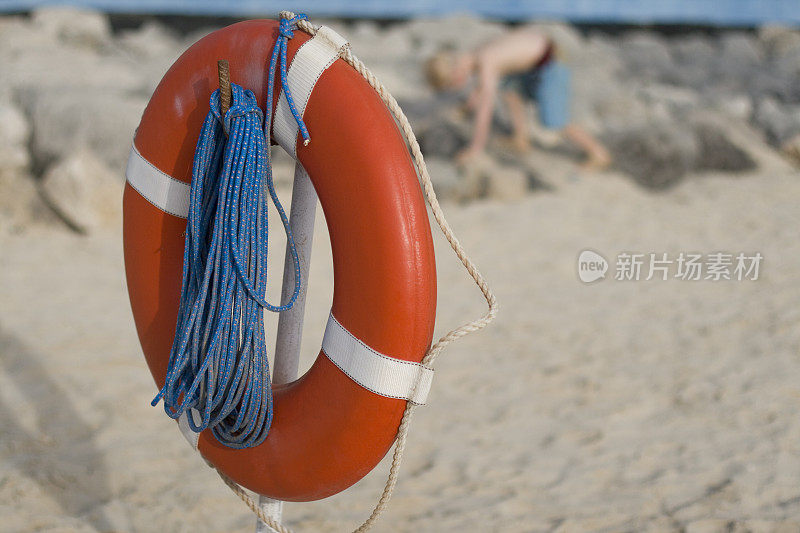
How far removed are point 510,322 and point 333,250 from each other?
220 centimetres

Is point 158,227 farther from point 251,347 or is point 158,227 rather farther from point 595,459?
point 595,459

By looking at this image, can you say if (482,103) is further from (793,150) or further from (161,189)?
(161,189)

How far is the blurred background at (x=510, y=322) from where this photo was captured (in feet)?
7.13

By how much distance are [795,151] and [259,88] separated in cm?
588

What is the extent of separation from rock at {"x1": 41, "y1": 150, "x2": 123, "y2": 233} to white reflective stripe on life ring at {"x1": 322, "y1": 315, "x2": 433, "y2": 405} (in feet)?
10.2

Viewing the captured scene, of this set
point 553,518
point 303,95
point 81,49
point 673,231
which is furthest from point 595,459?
point 81,49

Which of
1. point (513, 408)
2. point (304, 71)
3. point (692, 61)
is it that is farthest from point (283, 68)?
point (692, 61)

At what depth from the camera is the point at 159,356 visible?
5.01 ft

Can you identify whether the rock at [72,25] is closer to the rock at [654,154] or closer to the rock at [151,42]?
the rock at [151,42]

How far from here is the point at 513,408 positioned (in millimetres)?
2754

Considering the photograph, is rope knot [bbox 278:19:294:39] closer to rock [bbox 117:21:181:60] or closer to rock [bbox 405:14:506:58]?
rock [bbox 117:21:181:60]

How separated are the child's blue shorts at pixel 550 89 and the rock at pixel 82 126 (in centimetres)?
246

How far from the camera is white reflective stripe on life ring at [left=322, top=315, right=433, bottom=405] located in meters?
1.32

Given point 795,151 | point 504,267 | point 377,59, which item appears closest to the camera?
point 504,267
